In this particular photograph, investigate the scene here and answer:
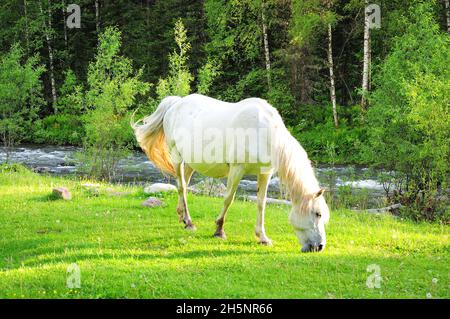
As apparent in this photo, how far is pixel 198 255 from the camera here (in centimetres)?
727

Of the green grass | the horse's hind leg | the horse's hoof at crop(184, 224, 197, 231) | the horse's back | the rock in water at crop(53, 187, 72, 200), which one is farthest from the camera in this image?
the rock in water at crop(53, 187, 72, 200)

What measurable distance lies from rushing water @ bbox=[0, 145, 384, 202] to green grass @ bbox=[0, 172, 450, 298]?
5.30 metres

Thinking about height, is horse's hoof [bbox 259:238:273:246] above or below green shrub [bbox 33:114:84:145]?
below

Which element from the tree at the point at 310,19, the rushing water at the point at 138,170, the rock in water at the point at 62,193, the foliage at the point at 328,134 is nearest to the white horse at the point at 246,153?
the rock in water at the point at 62,193

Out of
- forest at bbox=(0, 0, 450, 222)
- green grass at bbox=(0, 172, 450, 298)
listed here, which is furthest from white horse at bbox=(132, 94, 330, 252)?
forest at bbox=(0, 0, 450, 222)

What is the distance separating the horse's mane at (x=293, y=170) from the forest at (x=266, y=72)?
5.97 m

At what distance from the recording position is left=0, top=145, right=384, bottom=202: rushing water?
16781 millimetres

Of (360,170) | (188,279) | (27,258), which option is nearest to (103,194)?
(27,258)

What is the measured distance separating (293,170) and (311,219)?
73 cm

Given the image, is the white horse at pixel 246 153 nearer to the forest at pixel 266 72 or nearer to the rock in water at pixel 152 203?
the rock in water at pixel 152 203

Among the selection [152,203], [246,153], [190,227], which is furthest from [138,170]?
[246,153]

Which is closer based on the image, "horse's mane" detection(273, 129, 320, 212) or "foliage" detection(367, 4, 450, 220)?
"horse's mane" detection(273, 129, 320, 212)

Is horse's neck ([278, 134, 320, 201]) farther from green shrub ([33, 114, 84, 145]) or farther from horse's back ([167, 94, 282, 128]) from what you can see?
green shrub ([33, 114, 84, 145])
